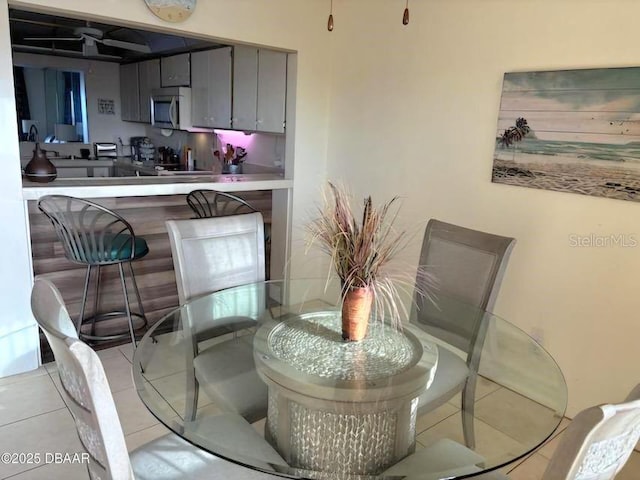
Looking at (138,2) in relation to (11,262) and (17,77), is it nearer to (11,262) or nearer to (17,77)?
(11,262)

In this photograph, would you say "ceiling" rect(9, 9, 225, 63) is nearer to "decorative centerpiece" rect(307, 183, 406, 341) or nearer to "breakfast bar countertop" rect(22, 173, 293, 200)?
"breakfast bar countertop" rect(22, 173, 293, 200)

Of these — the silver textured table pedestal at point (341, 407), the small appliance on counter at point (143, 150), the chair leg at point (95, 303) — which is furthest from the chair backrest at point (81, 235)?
the small appliance on counter at point (143, 150)

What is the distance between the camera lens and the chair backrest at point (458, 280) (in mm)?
2238

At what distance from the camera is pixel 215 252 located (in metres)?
2.41

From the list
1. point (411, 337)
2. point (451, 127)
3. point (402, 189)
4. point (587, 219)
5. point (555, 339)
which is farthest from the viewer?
point (402, 189)

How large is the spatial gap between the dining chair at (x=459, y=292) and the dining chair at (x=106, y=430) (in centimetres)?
75

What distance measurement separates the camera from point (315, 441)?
146cm

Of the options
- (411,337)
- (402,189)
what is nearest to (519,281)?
(402,189)

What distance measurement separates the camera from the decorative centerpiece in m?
1.57

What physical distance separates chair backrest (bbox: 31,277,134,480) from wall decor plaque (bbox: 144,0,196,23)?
2.33m

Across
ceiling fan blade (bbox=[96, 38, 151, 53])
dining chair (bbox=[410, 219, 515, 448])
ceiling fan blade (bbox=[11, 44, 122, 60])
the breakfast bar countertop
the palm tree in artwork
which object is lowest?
dining chair (bbox=[410, 219, 515, 448])

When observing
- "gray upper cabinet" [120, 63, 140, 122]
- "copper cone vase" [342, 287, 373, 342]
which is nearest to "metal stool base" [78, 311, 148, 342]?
"copper cone vase" [342, 287, 373, 342]

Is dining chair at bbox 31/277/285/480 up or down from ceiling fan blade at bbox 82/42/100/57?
down

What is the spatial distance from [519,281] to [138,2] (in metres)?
2.73
